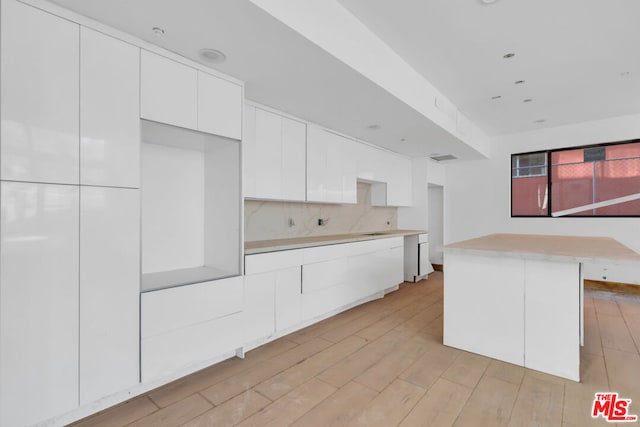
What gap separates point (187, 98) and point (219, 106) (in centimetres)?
25

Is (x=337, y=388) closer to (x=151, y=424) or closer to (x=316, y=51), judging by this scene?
(x=151, y=424)

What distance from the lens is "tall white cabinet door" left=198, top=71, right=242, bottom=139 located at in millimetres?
2220

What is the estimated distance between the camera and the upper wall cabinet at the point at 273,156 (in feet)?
9.60

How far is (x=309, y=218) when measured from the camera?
13.1 feet

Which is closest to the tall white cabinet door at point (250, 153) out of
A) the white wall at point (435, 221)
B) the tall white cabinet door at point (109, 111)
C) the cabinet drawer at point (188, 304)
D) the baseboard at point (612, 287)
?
the cabinet drawer at point (188, 304)

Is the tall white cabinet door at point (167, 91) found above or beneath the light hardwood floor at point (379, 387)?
above

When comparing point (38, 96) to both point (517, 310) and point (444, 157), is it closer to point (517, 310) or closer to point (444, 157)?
point (517, 310)

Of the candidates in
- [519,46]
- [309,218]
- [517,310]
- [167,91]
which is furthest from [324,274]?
[519,46]

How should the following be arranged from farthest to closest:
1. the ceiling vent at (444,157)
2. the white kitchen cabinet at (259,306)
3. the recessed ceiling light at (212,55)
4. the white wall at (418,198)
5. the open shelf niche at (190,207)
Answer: the white wall at (418,198) → the ceiling vent at (444,157) → the white kitchen cabinet at (259,306) → the open shelf niche at (190,207) → the recessed ceiling light at (212,55)

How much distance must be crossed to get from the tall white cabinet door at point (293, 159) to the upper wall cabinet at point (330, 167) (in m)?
0.10

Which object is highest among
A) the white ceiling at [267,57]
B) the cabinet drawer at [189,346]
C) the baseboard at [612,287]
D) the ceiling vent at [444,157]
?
the white ceiling at [267,57]
